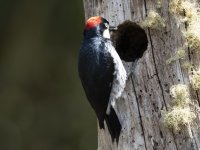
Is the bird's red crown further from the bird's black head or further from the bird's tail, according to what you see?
the bird's tail

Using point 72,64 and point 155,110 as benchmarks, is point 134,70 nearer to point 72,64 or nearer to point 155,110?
point 155,110

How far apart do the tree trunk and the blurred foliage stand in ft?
9.50

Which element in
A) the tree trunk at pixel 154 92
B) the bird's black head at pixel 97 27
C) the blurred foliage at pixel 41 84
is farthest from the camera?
the blurred foliage at pixel 41 84

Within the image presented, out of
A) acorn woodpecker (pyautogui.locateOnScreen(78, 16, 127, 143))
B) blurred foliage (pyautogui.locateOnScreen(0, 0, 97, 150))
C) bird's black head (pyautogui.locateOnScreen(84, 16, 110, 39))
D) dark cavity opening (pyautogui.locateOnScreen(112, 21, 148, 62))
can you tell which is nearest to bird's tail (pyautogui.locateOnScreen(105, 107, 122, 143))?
acorn woodpecker (pyautogui.locateOnScreen(78, 16, 127, 143))

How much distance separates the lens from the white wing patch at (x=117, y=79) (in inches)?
170

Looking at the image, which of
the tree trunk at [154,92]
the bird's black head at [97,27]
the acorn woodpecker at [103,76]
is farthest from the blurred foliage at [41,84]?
the tree trunk at [154,92]

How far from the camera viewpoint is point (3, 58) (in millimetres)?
7359

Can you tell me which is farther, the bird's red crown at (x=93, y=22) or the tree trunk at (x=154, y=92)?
the bird's red crown at (x=93, y=22)

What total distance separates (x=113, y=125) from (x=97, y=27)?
71cm

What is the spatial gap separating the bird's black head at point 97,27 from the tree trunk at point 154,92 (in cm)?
16

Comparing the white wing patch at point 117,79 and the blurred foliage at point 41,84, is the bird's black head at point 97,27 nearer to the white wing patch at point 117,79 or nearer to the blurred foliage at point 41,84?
the white wing patch at point 117,79

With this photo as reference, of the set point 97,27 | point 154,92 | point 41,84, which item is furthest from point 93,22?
point 41,84

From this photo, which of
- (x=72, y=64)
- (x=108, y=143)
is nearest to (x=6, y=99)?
(x=72, y=64)

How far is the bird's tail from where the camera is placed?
4.27 m
